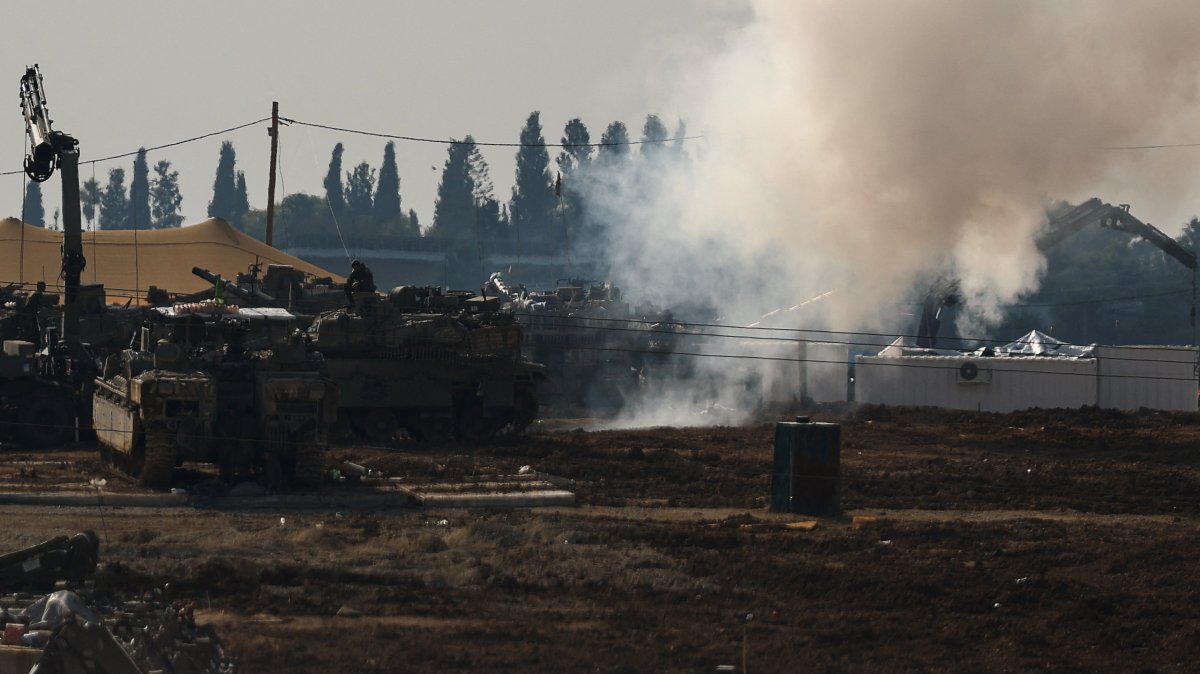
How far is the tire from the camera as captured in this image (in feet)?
98.0

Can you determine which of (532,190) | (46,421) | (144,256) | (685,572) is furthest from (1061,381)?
(532,190)

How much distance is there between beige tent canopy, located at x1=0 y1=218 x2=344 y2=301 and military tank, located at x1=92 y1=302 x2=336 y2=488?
113 ft

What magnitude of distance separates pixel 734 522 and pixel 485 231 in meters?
131

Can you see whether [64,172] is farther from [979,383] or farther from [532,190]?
[532,190]

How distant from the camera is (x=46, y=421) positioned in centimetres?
3044

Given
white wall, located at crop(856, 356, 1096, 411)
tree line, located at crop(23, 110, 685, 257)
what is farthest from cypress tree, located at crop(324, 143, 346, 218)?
white wall, located at crop(856, 356, 1096, 411)

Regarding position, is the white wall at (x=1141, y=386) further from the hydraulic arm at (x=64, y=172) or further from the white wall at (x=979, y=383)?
the hydraulic arm at (x=64, y=172)

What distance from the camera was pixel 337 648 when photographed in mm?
12062

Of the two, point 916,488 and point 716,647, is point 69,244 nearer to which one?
point 916,488

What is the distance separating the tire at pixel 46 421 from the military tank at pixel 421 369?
4.93 m

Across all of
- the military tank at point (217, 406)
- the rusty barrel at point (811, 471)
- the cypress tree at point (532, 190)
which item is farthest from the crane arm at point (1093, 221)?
the cypress tree at point (532, 190)

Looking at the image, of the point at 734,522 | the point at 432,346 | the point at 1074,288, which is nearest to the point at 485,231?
the point at 1074,288

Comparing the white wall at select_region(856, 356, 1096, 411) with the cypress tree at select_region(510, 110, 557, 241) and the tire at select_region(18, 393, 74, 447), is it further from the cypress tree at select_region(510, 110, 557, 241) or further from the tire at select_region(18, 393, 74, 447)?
the cypress tree at select_region(510, 110, 557, 241)

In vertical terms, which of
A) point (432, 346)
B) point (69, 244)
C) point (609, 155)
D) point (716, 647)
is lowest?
point (716, 647)
